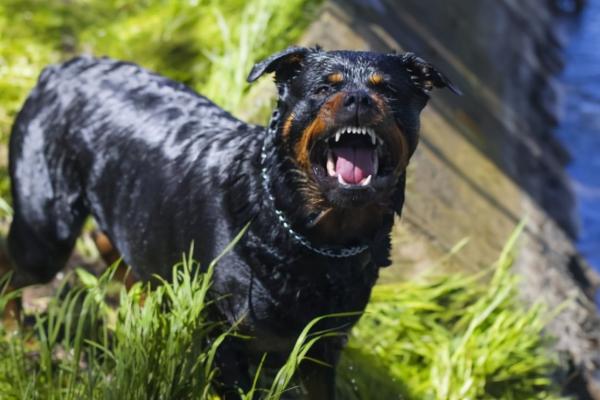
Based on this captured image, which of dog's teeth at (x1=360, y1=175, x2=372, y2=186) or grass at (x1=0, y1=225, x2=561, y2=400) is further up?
dog's teeth at (x1=360, y1=175, x2=372, y2=186)

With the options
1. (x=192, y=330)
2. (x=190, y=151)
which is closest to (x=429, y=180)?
(x=190, y=151)

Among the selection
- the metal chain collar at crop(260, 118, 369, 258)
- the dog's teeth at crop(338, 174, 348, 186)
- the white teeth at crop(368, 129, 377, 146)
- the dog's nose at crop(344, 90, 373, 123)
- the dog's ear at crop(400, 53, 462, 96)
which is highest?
the dog's ear at crop(400, 53, 462, 96)

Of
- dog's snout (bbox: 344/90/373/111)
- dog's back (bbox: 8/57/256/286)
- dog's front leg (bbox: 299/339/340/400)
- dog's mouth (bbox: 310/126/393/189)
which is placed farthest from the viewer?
dog's back (bbox: 8/57/256/286)

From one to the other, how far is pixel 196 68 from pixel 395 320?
249cm

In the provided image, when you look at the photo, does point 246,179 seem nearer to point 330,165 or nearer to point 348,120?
point 330,165

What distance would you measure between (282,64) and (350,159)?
44 centimetres

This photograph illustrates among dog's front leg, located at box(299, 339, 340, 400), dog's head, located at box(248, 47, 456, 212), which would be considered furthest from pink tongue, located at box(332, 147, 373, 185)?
dog's front leg, located at box(299, 339, 340, 400)

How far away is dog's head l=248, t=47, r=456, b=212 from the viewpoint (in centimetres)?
359

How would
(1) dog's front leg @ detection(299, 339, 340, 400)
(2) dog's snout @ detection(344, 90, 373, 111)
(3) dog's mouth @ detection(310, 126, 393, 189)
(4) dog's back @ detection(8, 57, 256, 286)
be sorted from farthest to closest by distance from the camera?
(4) dog's back @ detection(8, 57, 256, 286) → (1) dog's front leg @ detection(299, 339, 340, 400) → (3) dog's mouth @ detection(310, 126, 393, 189) → (2) dog's snout @ detection(344, 90, 373, 111)

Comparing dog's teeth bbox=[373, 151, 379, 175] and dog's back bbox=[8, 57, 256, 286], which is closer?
dog's teeth bbox=[373, 151, 379, 175]

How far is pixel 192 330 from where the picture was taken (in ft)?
12.9

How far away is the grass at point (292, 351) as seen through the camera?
12.7 feet

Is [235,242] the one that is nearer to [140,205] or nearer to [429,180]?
[140,205]

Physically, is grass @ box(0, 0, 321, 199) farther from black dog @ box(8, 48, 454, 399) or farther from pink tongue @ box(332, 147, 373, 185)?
pink tongue @ box(332, 147, 373, 185)
